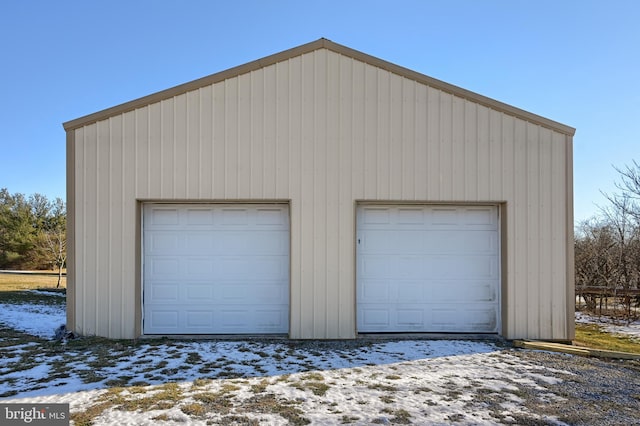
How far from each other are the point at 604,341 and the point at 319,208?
18.6 ft

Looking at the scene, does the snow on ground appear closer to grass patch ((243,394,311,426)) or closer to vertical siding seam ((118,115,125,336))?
grass patch ((243,394,311,426))

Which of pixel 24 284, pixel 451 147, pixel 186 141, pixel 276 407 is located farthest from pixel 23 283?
pixel 451 147

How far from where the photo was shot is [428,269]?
6680 millimetres

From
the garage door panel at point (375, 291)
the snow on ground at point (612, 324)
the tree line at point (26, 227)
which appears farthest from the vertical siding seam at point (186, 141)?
the tree line at point (26, 227)

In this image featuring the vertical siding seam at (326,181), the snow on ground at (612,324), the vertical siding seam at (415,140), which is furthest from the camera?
the snow on ground at (612,324)

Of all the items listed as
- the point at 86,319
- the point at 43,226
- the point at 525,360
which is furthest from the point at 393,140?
the point at 43,226

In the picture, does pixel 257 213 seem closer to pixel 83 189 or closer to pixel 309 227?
pixel 309 227

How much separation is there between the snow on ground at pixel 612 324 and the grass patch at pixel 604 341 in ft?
0.95

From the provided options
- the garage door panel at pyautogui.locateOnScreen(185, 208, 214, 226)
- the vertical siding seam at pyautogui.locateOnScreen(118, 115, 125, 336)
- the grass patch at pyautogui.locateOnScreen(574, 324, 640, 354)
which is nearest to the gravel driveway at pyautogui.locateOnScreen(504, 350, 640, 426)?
the grass patch at pyautogui.locateOnScreen(574, 324, 640, 354)

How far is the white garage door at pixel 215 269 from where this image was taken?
6539 millimetres

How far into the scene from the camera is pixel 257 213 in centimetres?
664

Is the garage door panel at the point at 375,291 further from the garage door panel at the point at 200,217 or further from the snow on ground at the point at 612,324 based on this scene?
the snow on ground at the point at 612,324

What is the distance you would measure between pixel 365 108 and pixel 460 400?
467 cm

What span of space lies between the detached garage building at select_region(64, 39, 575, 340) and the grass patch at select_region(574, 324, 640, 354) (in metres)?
0.54
